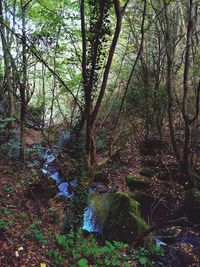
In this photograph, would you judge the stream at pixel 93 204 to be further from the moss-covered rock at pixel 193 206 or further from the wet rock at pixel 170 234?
the moss-covered rock at pixel 193 206

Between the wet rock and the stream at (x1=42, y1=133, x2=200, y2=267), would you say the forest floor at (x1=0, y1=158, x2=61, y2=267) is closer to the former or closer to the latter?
the stream at (x1=42, y1=133, x2=200, y2=267)

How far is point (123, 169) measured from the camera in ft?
41.4

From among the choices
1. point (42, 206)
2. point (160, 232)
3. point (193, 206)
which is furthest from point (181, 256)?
point (42, 206)

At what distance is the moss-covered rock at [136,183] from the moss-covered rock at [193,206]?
1869mm

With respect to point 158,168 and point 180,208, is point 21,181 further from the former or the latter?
point 158,168

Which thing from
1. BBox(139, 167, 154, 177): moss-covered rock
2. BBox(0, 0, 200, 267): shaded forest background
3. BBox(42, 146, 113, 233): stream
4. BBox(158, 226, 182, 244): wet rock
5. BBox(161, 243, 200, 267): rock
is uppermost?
BBox(0, 0, 200, 267): shaded forest background

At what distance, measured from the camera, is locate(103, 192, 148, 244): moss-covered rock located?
727cm

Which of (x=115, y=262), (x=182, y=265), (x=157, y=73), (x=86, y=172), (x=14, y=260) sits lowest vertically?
(x=182, y=265)

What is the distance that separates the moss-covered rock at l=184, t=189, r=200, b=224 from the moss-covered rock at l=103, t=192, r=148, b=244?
2.25 metres

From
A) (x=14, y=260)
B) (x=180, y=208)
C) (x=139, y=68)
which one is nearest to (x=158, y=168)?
(x=180, y=208)

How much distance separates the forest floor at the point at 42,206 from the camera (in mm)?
4992

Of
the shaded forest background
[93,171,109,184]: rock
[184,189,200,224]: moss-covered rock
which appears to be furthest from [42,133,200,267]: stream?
[184,189,200,224]: moss-covered rock

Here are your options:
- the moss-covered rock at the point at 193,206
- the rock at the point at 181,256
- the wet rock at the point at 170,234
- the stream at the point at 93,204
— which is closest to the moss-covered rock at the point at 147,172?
the stream at the point at 93,204

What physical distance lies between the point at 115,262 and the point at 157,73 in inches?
369
